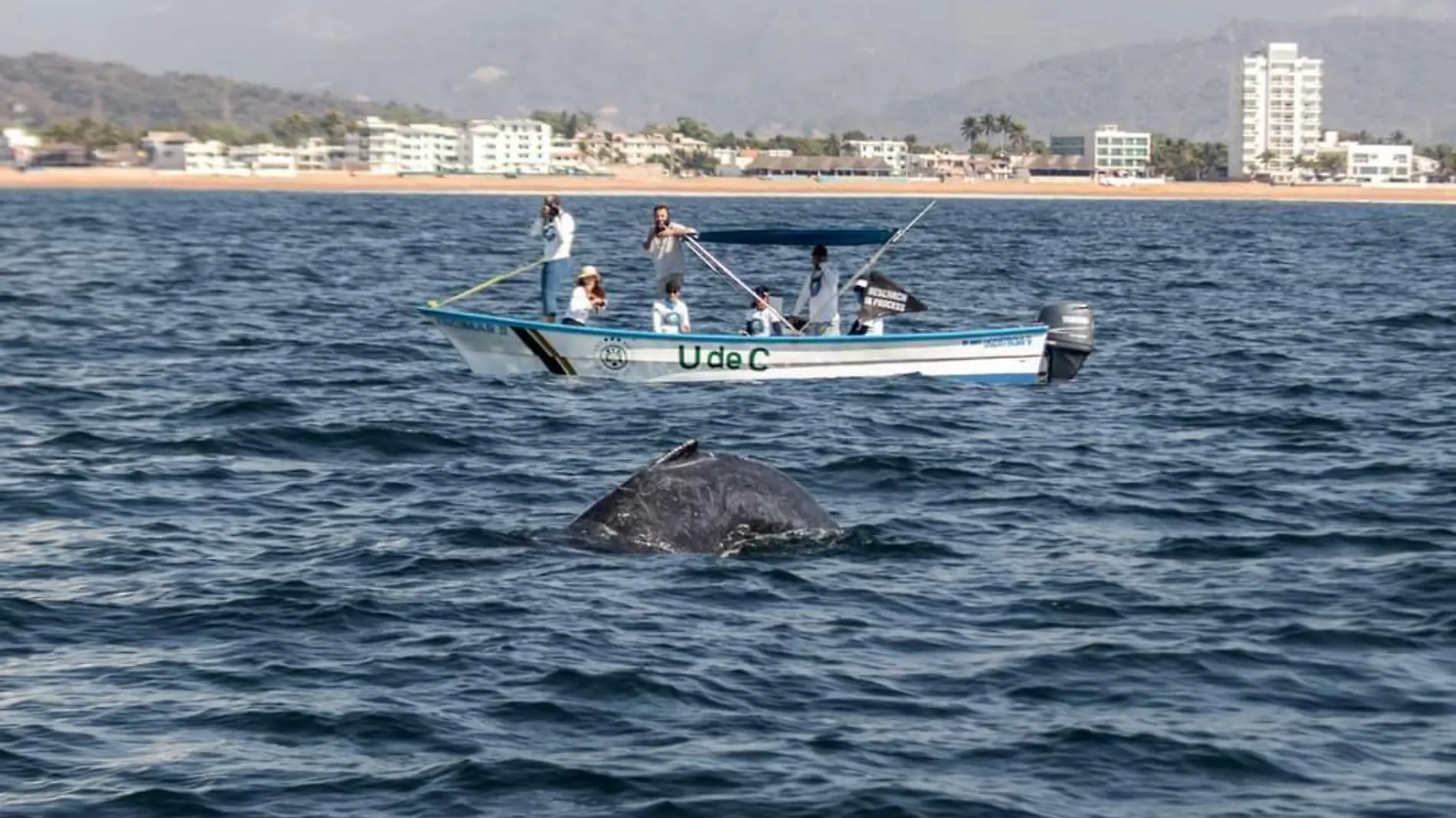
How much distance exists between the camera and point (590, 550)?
577 inches

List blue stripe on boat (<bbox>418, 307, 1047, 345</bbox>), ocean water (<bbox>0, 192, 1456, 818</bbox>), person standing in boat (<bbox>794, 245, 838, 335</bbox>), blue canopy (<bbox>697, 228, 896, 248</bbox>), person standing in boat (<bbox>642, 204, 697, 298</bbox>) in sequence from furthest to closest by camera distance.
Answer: person standing in boat (<bbox>794, 245, 838, 335</bbox>)
blue canopy (<bbox>697, 228, 896, 248</bbox>)
person standing in boat (<bbox>642, 204, 697, 298</bbox>)
blue stripe on boat (<bbox>418, 307, 1047, 345</bbox>)
ocean water (<bbox>0, 192, 1456, 818</bbox>)

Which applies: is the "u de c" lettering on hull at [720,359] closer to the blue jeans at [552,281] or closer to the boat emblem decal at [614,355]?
the boat emblem decal at [614,355]

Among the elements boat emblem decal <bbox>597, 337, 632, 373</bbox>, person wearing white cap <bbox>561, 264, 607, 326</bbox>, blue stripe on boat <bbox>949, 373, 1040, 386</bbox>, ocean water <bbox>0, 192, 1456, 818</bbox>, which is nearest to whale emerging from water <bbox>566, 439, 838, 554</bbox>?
ocean water <bbox>0, 192, 1456, 818</bbox>

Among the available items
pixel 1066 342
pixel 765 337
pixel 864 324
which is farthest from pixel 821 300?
pixel 1066 342

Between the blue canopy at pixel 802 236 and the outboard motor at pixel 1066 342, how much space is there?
2465 mm

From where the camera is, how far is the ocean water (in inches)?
396

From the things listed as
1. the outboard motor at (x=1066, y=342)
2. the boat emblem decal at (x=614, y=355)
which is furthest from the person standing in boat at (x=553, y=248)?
the outboard motor at (x=1066, y=342)

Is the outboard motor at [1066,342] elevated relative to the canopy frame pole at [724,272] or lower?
lower

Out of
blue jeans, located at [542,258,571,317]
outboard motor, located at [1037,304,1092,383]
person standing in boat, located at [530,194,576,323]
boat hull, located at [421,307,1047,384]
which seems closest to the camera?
boat hull, located at [421,307,1047,384]

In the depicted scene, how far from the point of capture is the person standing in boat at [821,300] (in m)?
26.2

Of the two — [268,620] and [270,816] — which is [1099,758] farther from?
[268,620]

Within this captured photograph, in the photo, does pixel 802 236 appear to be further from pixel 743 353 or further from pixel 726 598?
pixel 726 598

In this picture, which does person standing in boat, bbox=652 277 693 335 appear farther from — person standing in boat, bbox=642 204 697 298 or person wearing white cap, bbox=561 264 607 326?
person wearing white cap, bbox=561 264 607 326

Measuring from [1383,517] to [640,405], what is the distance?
31.0ft
